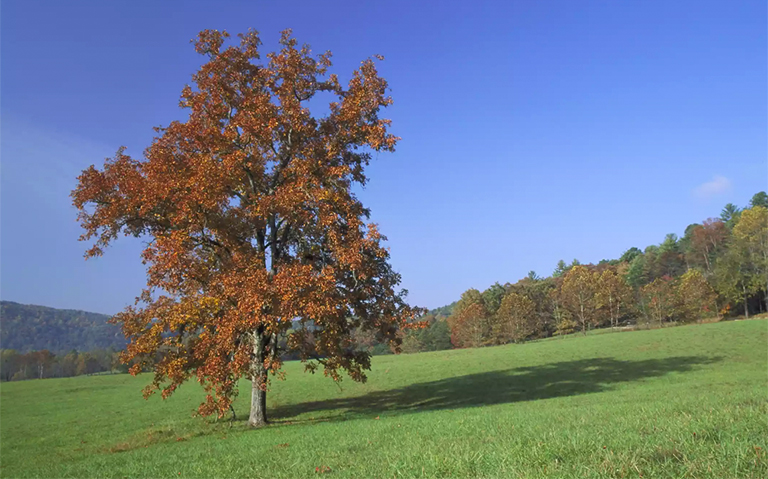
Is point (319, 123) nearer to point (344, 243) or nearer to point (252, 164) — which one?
point (252, 164)

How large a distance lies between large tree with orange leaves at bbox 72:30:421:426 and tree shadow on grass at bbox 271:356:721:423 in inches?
223

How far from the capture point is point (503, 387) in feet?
102

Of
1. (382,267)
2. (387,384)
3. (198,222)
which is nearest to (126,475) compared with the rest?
(198,222)

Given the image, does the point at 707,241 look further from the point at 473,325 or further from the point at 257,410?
the point at 257,410

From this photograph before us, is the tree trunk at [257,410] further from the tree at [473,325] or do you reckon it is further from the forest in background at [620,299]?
the tree at [473,325]

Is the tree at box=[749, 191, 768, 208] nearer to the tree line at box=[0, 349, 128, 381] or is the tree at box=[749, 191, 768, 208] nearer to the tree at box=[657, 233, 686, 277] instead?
the tree at box=[657, 233, 686, 277]

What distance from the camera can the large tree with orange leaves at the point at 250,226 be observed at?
1675 centimetres

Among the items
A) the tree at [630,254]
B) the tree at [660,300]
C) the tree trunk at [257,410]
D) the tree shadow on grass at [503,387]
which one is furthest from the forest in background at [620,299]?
the tree trunk at [257,410]

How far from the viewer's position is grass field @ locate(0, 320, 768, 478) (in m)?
6.56

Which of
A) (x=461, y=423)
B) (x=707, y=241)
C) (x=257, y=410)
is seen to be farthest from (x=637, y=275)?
(x=461, y=423)

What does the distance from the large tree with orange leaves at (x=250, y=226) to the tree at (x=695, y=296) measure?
8389cm

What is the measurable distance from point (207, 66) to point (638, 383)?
99.8 feet

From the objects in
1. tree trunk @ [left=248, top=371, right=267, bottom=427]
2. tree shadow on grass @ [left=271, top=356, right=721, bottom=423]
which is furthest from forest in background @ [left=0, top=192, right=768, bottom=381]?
tree trunk @ [left=248, top=371, right=267, bottom=427]

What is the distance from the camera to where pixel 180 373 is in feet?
58.0
